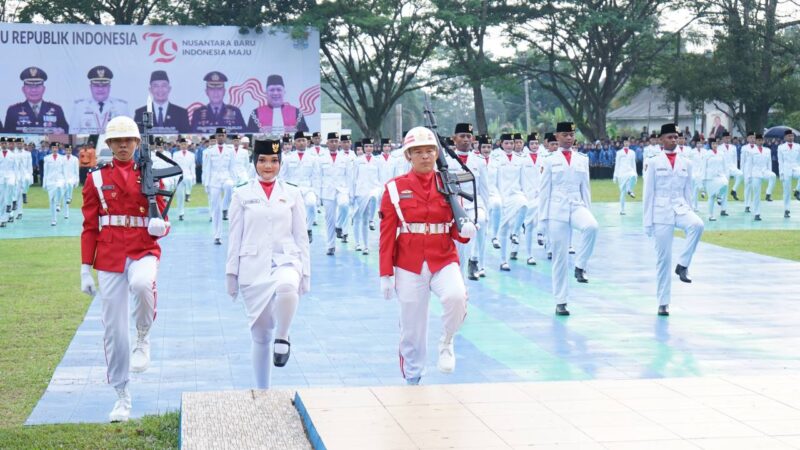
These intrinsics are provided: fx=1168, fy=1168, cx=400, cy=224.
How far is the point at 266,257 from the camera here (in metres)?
7.78

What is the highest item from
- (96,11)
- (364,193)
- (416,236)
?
(96,11)

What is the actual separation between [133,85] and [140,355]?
115 ft

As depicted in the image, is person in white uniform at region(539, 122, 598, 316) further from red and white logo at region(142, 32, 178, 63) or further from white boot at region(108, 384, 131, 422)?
red and white logo at region(142, 32, 178, 63)

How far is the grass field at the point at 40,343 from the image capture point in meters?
7.18

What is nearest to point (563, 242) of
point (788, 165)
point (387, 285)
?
point (387, 285)

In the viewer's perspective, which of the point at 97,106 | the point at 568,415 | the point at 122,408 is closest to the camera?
the point at 568,415

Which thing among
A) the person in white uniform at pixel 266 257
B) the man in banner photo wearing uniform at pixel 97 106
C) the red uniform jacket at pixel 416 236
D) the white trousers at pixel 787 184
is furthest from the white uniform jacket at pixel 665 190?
the man in banner photo wearing uniform at pixel 97 106

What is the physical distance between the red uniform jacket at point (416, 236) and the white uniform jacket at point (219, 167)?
15.3 m

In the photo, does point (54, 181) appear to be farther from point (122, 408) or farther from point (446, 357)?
point (446, 357)

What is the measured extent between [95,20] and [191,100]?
7625mm

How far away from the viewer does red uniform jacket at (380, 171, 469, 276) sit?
7.92 m

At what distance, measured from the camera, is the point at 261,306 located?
7.73m

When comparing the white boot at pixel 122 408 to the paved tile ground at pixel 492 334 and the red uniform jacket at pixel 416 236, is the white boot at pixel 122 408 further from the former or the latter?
the red uniform jacket at pixel 416 236

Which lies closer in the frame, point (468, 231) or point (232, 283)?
point (468, 231)
